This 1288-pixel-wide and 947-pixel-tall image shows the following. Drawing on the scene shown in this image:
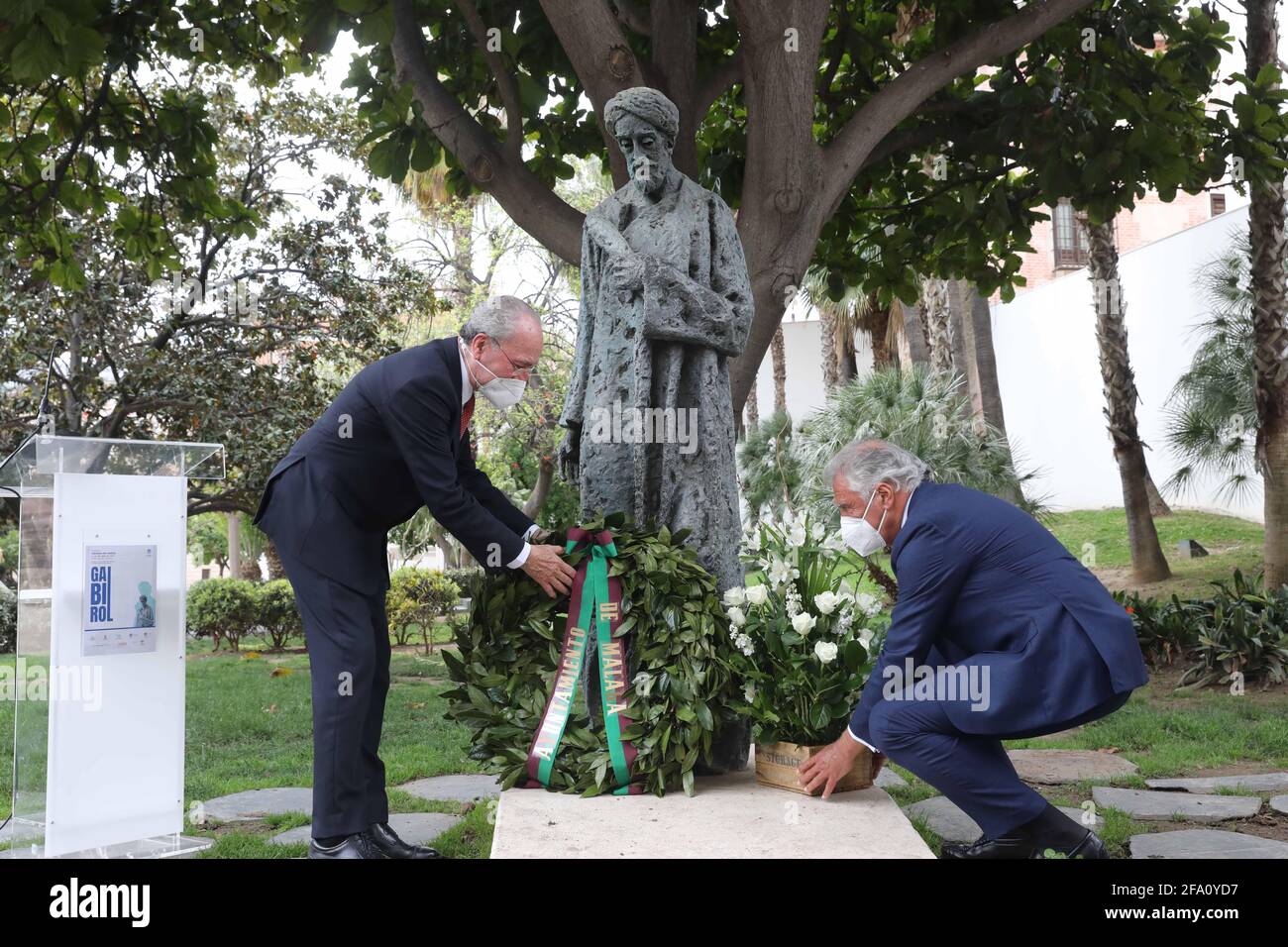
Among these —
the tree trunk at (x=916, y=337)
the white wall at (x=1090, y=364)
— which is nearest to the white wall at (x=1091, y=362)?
the white wall at (x=1090, y=364)

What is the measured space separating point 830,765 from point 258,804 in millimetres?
3346

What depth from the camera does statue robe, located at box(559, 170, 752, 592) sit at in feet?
15.4

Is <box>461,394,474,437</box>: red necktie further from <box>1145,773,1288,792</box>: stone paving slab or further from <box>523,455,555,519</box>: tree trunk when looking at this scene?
<box>523,455,555,519</box>: tree trunk

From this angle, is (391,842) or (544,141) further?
(544,141)

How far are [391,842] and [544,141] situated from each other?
592 centimetres

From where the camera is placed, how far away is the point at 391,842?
4.04m

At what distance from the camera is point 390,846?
4020mm

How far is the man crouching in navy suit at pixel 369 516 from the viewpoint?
385 centimetres

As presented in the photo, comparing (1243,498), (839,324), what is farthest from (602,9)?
(839,324)

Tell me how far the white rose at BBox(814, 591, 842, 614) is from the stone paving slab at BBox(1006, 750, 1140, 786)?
101 inches

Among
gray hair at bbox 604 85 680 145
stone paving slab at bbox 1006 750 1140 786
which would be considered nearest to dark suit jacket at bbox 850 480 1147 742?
gray hair at bbox 604 85 680 145

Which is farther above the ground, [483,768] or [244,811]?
[483,768]

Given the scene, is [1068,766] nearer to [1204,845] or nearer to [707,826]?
[1204,845]

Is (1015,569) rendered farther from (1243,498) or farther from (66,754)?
(1243,498)
